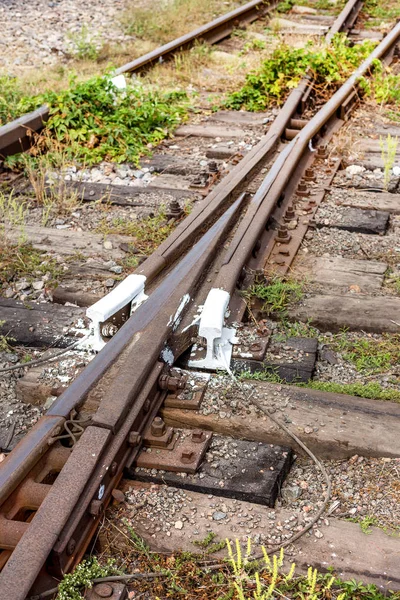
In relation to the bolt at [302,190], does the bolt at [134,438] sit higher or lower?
higher

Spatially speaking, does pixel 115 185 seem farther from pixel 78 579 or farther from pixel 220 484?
pixel 78 579

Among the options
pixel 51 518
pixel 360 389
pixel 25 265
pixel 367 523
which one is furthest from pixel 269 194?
pixel 51 518

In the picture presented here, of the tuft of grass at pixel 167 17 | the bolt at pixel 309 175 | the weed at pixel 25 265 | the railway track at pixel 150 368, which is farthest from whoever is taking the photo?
the tuft of grass at pixel 167 17

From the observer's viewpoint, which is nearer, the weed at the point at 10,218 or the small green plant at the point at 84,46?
the weed at the point at 10,218

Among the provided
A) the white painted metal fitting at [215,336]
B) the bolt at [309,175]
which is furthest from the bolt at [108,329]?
the bolt at [309,175]

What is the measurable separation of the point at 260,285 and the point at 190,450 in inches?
53.5

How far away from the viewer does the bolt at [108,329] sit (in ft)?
11.9

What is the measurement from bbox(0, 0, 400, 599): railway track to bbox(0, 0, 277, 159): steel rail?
2.04 metres

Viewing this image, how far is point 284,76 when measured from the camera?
8.02 meters

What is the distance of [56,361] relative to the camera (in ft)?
11.6

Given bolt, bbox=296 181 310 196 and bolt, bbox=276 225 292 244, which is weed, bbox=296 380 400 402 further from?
bolt, bbox=296 181 310 196

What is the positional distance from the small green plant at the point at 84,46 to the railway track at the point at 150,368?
17.9ft

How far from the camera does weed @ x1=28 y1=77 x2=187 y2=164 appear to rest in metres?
6.55

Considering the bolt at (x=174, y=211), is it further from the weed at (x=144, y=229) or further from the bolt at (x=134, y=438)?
the bolt at (x=134, y=438)
